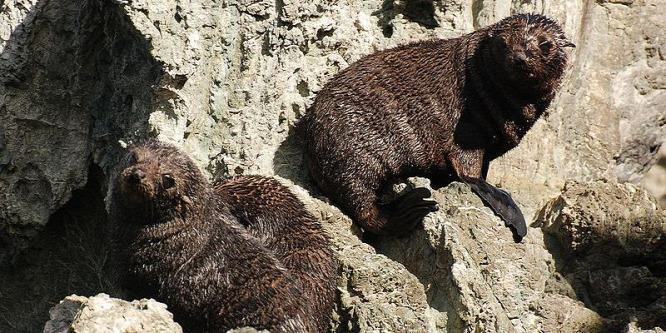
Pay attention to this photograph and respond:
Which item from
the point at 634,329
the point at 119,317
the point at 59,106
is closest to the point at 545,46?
the point at 634,329

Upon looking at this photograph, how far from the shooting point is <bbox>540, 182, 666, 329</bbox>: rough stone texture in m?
9.48

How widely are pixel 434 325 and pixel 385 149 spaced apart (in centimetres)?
185

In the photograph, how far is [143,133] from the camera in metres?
9.74

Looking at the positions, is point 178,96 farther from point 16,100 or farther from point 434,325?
Answer: point 434,325

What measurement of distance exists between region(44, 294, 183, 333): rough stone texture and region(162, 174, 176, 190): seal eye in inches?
44.5

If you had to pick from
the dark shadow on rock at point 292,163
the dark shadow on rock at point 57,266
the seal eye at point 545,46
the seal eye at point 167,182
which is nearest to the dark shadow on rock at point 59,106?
the dark shadow on rock at point 57,266

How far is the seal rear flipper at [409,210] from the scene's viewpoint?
9383mm

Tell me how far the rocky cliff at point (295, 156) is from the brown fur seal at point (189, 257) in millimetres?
732

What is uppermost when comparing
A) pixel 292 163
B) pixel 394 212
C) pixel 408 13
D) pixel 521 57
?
pixel 408 13

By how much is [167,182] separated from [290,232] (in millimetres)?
1148

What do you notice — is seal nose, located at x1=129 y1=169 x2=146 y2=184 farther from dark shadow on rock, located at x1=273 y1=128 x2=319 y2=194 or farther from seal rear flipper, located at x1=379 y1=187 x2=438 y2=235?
seal rear flipper, located at x1=379 y1=187 x2=438 y2=235

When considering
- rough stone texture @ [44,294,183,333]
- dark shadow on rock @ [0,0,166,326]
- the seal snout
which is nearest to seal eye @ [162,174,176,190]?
the seal snout

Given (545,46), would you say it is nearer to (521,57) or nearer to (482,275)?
(521,57)

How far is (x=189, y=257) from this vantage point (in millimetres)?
8516
